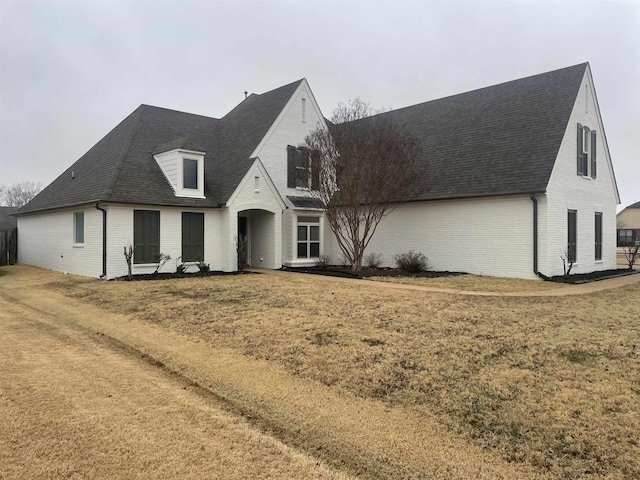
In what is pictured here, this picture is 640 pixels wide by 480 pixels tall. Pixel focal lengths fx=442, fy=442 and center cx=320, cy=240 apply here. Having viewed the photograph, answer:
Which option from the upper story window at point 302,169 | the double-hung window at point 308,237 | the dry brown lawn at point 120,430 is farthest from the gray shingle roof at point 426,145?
the dry brown lawn at point 120,430

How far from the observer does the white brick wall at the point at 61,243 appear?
54.3ft

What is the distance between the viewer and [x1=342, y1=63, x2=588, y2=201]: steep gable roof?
1662 cm

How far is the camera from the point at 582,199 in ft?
59.4

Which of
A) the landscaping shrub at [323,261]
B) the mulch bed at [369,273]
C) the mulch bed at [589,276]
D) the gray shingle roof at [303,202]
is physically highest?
the gray shingle roof at [303,202]

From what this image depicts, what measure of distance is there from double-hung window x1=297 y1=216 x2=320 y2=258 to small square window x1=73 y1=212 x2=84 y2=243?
9.09m

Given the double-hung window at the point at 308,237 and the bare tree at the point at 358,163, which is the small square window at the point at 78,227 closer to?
the double-hung window at the point at 308,237

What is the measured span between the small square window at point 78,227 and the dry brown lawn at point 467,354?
21.6 ft

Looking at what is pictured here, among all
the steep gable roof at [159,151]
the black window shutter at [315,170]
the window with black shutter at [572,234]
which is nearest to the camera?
the steep gable roof at [159,151]

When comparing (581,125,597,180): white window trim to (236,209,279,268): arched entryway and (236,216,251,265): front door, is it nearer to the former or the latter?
(236,209,279,268): arched entryway

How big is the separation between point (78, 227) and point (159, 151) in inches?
177

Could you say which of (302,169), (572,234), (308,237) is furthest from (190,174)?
(572,234)

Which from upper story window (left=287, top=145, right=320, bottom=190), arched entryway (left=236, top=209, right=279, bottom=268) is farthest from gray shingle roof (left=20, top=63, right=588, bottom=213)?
arched entryway (left=236, top=209, right=279, bottom=268)

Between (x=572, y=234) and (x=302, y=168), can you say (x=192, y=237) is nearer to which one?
(x=302, y=168)

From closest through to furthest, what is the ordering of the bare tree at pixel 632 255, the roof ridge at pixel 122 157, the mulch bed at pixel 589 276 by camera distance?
the mulch bed at pixel 589 276
the roof ridge at pixel 122 157
the bare tree at pixel 632 255
